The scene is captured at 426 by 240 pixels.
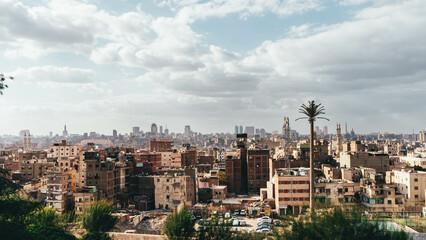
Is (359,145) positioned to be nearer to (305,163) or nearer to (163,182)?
(305,163)

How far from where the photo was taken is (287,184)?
39594mm

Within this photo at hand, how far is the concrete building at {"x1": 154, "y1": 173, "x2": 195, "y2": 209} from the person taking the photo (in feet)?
143

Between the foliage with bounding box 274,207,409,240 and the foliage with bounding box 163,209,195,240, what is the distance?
5.51 metres

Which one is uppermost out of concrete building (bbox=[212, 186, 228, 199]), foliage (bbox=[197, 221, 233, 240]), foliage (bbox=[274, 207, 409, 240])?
foliage (bbox=[274, 207, 409, 240])

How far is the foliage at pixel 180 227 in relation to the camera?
20.4m

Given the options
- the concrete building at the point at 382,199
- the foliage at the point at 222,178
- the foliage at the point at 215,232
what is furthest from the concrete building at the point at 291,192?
the foliage at the point at 215,232

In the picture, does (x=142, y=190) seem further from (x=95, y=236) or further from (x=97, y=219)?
(x=95, y=236)

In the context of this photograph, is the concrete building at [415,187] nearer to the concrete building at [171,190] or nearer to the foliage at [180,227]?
the concrete building at [171,190]

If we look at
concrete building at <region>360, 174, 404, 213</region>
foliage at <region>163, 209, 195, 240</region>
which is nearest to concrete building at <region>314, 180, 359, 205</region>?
concrete building at <region>360, 174, 404, 213</region>

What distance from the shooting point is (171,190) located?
43.7 m

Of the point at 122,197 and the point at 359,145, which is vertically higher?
the point at 359,145

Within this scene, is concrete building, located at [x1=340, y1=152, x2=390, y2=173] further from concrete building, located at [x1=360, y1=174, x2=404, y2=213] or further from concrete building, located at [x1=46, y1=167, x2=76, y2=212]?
concrete building, located at [x1=46, y1=167, x2=76, y2=212]

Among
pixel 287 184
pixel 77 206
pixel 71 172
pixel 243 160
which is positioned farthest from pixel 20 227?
pixel 243 160

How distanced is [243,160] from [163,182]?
55.4 ft
